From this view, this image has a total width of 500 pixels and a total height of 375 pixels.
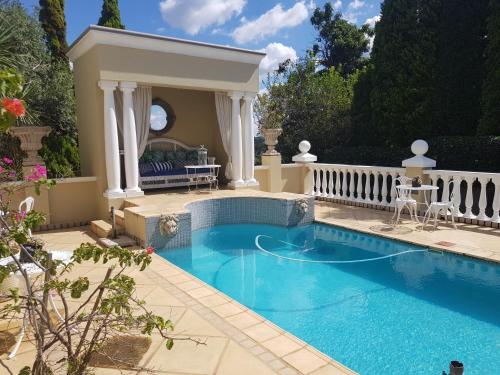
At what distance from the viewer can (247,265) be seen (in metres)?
6.42

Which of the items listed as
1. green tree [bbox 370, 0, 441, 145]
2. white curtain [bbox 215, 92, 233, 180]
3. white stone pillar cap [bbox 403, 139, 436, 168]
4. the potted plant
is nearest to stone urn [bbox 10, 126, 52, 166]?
white curtain [bbox 215, 92, 233, 180]

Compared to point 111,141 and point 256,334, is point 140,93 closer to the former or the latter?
point 111,141

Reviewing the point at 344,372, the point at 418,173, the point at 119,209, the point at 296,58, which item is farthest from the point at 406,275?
the point at 296,58

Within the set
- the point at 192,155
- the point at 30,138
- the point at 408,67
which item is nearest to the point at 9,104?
the point at 30,138

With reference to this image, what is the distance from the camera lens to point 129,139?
9000 mm

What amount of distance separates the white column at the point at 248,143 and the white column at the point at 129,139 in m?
3.24

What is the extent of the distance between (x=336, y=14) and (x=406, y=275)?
25747 millimetres

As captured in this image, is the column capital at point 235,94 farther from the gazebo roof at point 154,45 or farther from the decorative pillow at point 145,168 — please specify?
the decorative pillow at point 145,168

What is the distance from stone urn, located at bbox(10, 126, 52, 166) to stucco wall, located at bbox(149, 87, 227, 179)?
3.83m

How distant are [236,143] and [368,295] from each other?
6.60 metres

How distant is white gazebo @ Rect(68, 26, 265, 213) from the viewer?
8.59m

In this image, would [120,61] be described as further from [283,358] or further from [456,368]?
[456,368]

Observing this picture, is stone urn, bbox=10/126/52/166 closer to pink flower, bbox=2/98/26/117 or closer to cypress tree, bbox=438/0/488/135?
pink flower, bbox=2/98/26/117

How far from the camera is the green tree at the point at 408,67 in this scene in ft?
38.4
